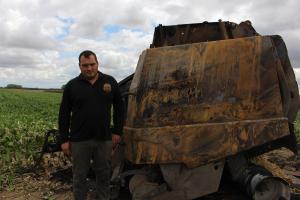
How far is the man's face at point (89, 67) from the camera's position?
4.99 meters

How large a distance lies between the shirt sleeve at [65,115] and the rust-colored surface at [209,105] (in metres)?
0.71

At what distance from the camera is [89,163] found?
17.4 ft

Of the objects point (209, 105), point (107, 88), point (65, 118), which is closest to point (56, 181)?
point (65, 118)

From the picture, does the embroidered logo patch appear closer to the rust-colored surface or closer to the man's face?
the man's face

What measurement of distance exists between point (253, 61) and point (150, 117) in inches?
49.7

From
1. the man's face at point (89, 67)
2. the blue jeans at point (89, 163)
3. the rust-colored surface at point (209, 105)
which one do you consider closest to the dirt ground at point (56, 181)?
the blue jeans at point (89, 163)

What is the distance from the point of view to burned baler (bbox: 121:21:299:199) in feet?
17.1

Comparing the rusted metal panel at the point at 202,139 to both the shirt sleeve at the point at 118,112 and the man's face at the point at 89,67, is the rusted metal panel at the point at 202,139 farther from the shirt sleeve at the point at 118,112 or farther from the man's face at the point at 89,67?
the man's face at the point at 89,67

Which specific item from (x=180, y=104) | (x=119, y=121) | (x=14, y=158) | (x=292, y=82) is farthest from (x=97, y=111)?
(x=14, y=158)

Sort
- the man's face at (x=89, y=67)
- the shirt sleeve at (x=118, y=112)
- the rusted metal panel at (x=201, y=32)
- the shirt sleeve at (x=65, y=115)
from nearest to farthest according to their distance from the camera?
the man's face at (x=89, y=67) < the shirt sleeve at (x=65, y=115) < the shirt sleeve at (x=118, y=112) < the rusted metal panel at (x=201, y=32)

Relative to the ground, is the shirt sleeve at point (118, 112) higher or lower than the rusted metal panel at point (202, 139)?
higher

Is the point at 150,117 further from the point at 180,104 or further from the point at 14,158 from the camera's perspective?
the point at 14,158

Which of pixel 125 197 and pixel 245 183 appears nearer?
pixel 245 183

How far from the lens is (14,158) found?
8562mm
